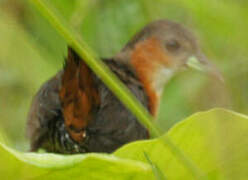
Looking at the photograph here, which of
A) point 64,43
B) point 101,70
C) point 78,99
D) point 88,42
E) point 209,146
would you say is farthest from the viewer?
point 64,43

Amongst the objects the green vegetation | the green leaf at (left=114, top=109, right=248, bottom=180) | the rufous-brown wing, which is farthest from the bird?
the green leaf at (left=114, top=109, right=248, bottom=180)

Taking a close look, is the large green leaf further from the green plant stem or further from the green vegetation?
the green vegetation

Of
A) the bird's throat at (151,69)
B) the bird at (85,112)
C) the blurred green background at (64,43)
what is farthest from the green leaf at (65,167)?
the bird's throat at (151,69)

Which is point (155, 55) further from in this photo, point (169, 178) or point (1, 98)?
point (169, 178)

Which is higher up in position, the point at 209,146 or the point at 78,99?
the point at 209,146

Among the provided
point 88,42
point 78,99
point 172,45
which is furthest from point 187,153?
point 172,45

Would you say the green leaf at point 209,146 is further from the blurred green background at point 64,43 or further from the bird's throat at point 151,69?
the bird's throat at point 151,69

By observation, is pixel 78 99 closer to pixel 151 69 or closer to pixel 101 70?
pixel 151 69
